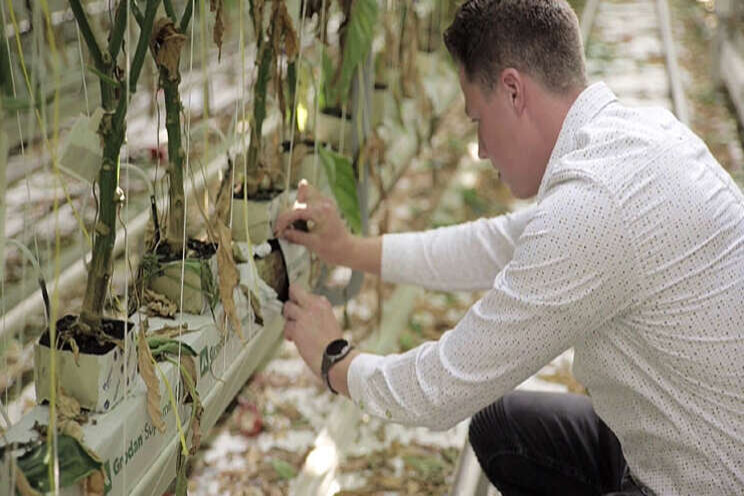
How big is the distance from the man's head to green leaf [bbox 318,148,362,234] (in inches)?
13.6

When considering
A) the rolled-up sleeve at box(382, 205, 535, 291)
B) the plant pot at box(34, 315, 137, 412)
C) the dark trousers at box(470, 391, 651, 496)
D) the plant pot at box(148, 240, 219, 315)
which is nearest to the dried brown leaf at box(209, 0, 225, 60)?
the plant pot at box(148, 240, 219, 315)

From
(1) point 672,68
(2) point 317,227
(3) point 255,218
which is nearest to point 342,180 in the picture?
(2) point 317,227

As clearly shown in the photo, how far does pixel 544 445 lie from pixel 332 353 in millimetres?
531

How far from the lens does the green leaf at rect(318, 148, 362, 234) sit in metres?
1.84

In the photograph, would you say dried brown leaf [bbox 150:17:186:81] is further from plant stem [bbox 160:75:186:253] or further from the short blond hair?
the short blond hair

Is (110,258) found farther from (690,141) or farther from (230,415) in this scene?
(230,415)

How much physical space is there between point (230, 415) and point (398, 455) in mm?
414

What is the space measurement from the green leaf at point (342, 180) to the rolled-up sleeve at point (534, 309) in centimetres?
47

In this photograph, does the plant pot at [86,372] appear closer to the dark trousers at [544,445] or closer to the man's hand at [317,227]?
the man's hand at [317,227]

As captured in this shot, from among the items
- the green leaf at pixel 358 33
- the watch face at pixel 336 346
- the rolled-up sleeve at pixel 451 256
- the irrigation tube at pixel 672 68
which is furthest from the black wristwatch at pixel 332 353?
the irrigation tube at pixel 672 68

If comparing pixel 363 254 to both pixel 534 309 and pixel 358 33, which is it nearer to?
pixel 358 33

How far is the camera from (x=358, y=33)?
185 cm

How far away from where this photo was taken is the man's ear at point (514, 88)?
1526 mm

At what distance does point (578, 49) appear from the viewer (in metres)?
1.56
